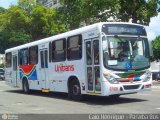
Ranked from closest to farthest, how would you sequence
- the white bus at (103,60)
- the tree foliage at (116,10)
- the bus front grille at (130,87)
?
the white bus at (103,60) < the bus front grille at (130,87) < the tree foliage at (116,10)

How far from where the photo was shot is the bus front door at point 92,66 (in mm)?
16500

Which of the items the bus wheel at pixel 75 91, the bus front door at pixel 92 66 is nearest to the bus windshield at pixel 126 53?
the bus front door at pixel 92 66

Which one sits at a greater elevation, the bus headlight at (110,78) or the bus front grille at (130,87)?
the bus headlight at (110,78)

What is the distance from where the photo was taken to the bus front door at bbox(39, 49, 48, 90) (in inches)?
856

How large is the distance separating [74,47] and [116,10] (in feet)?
52.9

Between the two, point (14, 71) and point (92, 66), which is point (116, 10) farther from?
point (92, 66)

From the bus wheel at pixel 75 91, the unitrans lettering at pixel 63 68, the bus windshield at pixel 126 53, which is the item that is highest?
the bus windshield at pixel 126 53

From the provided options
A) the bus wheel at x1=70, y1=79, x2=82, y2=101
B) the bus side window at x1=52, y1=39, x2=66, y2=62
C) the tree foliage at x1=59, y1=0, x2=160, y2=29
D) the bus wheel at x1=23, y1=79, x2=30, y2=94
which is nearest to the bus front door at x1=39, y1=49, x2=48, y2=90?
the bus side window at x1=52, y1=39, x2=66, y2=62

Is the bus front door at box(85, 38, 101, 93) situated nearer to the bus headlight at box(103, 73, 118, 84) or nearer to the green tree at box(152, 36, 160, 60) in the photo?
the bus headlight at box(103, 73, 118, 84)

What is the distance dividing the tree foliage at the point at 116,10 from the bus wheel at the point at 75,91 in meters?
15.9

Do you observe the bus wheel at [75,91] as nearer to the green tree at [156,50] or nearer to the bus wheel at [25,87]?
the bus wheel at [25,87]

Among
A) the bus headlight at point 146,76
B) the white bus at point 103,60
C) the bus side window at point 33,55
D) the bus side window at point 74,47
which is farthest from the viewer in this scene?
the bus side window at point 33,55

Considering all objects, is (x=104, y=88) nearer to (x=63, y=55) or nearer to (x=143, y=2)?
(x=63, y=55)

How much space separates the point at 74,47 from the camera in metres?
18.4
